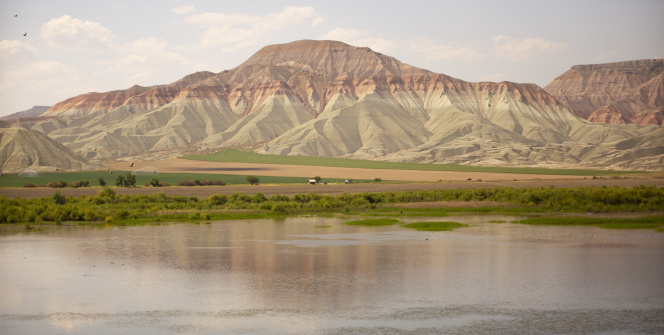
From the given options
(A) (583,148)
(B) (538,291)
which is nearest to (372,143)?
(A) (583,148)

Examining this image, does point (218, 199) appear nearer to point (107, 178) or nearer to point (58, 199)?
point (58, 199)

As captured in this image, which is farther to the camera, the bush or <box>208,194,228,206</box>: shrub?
the bush

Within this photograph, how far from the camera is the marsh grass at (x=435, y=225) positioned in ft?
138

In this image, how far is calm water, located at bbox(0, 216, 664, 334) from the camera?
1933cm

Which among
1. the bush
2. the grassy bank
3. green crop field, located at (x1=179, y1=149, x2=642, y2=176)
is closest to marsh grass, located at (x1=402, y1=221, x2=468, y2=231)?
the grassy bank

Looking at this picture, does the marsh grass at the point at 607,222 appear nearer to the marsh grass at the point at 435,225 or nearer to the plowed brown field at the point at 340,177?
the marsh grass at the point at 435,225

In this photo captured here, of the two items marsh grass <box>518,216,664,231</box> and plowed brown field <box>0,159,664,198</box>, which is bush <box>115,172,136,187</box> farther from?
marsh grass <box>518,216,664,231</box>

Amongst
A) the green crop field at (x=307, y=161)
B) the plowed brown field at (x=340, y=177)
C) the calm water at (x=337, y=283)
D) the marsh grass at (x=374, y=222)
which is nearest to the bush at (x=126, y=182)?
the plowed brown field at (x=340, y=177)

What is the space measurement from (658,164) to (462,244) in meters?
116

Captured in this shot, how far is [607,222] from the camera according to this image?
43.6 meters

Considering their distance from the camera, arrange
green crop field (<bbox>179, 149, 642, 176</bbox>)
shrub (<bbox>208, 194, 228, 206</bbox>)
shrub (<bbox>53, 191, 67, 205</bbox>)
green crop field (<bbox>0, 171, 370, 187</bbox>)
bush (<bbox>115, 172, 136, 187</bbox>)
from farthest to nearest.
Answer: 1. green crop field (<bbox>179, 149, 642, 176</bbox>)
2. green crop field (<bbox>0, 171, 370, 187</bbox>)
3. bush (<bbox>115, 172, 136, 187</bbox>)
4. shrub (<bbox>208, 194, 228, 206</bbox>)
5. shrub (<bbox>53, 191, 67, 205</bbox>)

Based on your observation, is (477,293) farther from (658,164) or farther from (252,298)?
(658,164)

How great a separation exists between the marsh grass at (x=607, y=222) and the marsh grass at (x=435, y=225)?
5.12 meters

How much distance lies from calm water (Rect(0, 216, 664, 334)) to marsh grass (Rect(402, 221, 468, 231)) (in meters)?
3.34
